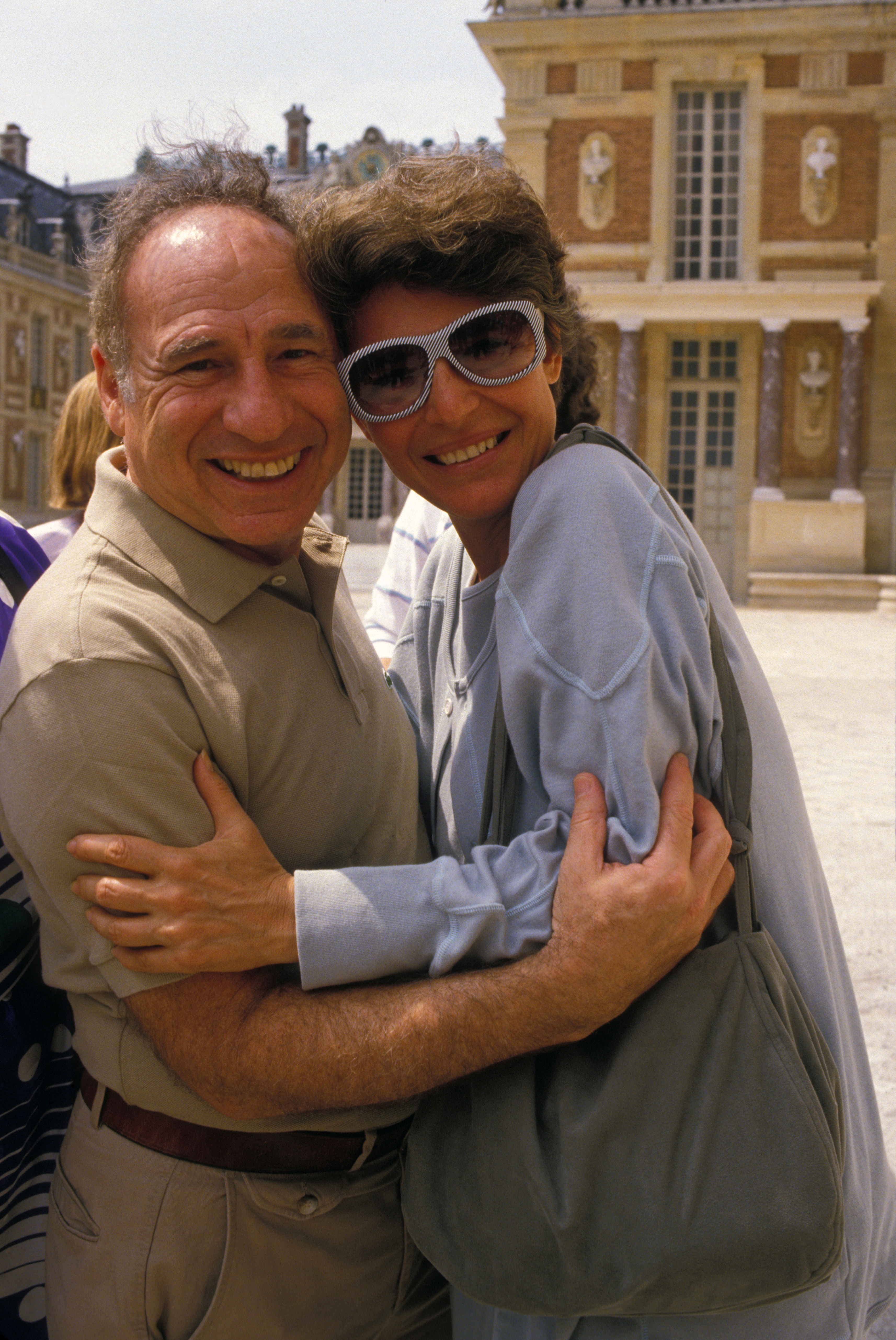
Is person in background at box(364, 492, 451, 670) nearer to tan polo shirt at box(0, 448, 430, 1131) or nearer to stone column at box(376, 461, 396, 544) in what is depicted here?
tan polo shirt at box(0, 448, 430, 1131)

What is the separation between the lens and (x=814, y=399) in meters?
22.3

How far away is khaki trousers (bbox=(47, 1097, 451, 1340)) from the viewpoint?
1.63m

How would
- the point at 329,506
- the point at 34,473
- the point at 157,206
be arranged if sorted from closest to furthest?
the point at 157,206 → the point at 329,506 → the point at 34,473

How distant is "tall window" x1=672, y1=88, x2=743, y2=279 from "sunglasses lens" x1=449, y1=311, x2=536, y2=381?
22.9 metres

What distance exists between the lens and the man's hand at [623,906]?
139 centimetres

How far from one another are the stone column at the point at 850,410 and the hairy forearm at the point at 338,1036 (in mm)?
22041

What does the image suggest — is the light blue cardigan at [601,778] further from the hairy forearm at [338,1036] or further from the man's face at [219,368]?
the man's face at [219,368]

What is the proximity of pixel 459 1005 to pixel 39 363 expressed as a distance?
43067mm

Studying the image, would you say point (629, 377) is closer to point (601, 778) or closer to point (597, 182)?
point (597, 182)

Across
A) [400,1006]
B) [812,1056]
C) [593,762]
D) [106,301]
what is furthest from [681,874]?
[106,301]

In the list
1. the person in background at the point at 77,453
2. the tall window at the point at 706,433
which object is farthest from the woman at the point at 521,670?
the tall window at the point at 706,433

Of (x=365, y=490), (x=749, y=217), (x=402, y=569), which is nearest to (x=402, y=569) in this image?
(x=402, y=569)

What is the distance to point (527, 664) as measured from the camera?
1461 mm

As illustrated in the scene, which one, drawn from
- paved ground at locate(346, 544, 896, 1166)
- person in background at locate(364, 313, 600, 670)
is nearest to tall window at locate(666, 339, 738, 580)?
paved ground at locate(346, 544, 896, 1166)
